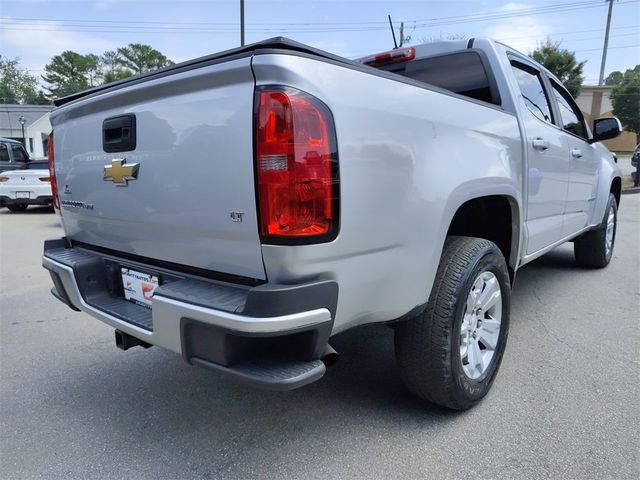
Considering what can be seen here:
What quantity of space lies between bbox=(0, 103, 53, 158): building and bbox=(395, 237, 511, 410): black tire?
42937 millimetres

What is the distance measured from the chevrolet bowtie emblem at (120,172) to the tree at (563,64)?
93.5ft

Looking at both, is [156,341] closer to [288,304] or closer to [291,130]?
[288,304]

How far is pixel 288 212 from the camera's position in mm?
1620

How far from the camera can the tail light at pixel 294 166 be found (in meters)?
1.58

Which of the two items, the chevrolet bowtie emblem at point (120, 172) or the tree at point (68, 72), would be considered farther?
the tree at point (68, 72)

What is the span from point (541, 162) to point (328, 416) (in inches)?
84.2

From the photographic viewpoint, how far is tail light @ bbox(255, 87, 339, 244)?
158 centimetres

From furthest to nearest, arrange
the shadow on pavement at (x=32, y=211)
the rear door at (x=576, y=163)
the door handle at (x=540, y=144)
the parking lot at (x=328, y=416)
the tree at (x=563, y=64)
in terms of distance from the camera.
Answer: the tree at (x=563, y=64) → the shadow on pavement at (x=32, y=211) → the rear door at (x=576, y=163) → the door handle at (x=540, y=144) → the parking lot at (x=328, y=416)

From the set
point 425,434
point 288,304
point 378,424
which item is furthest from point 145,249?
point 425,434

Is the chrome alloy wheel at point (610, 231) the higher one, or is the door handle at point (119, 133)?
the door handle at point (119, 133)

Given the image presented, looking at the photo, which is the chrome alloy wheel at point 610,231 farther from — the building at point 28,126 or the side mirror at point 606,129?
the building at point 28,126

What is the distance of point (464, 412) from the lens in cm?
244

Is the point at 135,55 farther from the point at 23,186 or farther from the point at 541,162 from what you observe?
the point at 541,162

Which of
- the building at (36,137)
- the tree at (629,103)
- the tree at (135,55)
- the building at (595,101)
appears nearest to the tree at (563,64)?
the tree at (629,103)
